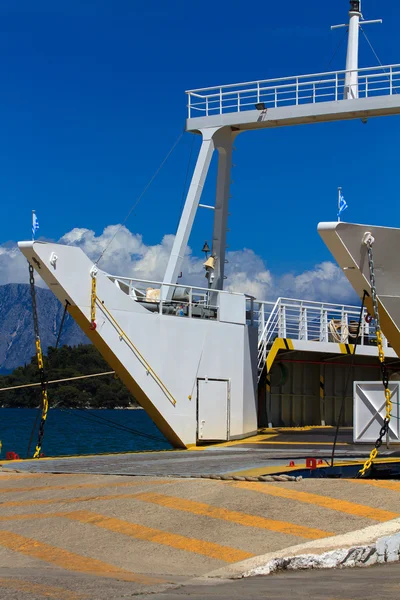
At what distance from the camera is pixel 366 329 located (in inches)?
1068

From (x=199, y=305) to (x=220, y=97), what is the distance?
559cm

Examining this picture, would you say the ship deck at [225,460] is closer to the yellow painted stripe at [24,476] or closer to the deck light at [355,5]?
the yellow painted stripe at [24,476]

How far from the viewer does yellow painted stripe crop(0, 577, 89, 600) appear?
6.80m

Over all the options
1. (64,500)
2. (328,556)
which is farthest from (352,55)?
(328,556)

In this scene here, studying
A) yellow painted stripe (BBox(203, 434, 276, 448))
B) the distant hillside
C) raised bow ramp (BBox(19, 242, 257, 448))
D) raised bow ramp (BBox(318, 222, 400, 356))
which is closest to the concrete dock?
raised bow ramp (BBox(318, 222, 400, 356))

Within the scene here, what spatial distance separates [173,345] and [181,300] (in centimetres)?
169

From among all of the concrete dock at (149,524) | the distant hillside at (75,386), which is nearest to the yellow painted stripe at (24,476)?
the concrete dock at (149,524)

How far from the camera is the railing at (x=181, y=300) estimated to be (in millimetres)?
19188

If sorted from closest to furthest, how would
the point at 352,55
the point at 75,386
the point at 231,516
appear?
the point at 231,516
the point at 352,55
the point at 75,386

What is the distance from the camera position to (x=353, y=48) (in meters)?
22.8

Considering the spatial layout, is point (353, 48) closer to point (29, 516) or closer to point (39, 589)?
point (29, 516)

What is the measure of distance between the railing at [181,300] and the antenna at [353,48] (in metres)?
5.59

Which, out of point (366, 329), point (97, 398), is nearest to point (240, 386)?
point (366, 329)

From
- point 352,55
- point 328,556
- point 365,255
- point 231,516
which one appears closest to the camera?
point 328,556
